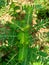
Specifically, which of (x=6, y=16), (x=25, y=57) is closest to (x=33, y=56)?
(x=25, y=57)

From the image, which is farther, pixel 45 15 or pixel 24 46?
pixel 45 15

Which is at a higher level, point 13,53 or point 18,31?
point 18,31

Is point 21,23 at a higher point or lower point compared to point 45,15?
higher

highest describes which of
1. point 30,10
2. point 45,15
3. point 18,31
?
point 30,10

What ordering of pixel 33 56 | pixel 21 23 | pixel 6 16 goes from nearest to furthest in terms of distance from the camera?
pixel 21 23 → pixel 33 56 → pixel 6 16

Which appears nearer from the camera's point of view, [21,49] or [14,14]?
[21,49]

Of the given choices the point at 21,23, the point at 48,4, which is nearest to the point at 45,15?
the point at 48,4

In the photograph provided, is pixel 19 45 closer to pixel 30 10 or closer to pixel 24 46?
pixel 24 46

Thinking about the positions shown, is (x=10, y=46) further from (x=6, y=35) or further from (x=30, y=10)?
(x=30, y=10)

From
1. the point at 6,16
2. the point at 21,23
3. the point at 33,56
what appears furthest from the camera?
the point at 6,16
